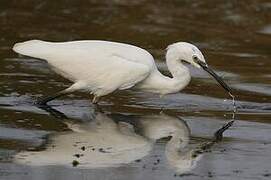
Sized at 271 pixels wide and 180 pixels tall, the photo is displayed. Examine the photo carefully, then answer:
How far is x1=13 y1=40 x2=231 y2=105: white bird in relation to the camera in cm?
1132

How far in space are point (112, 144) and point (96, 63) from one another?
1.88 m

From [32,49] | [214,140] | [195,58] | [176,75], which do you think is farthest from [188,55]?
[32,49]

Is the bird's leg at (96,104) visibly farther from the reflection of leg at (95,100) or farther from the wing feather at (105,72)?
the wing feather at (105,72)

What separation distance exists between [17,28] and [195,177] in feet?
33.3

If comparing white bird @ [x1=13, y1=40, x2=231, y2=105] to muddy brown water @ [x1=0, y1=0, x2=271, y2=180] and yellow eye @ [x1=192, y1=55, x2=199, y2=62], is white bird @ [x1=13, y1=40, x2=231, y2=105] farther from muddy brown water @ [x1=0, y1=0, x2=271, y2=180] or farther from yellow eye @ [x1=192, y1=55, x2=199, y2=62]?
muddy brown water @ [x1=0, y1=0, x2=271, y2=180]

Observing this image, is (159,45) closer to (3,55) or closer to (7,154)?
(3,55)

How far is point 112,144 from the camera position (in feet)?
32.0

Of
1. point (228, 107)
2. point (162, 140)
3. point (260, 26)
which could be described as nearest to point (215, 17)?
point (260, 26)

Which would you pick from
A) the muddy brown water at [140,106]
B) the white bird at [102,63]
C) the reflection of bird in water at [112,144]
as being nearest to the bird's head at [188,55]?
the white bird at [102,63]

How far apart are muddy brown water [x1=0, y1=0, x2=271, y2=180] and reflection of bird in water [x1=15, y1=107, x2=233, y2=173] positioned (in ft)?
0.04

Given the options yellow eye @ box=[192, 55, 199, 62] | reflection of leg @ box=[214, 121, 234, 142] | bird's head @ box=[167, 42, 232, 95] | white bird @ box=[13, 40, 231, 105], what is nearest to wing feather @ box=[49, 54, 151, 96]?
white bird @ box=[13, 40, 231, 105]

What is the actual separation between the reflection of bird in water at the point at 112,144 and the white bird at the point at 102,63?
16.6 inches

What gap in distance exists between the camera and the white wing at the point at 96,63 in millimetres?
11312

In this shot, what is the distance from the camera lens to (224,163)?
30.0 ft
